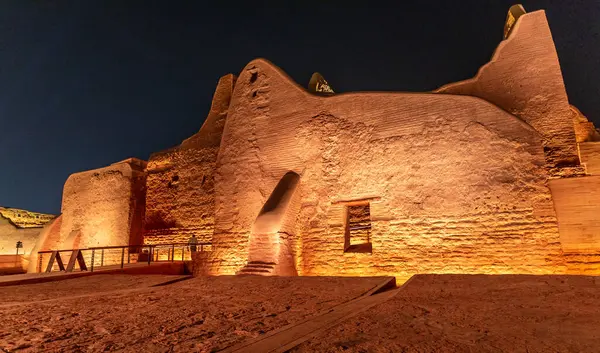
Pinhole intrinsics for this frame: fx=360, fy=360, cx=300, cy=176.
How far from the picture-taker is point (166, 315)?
333 cm

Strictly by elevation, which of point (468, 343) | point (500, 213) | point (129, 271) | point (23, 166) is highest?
point (23, 166)

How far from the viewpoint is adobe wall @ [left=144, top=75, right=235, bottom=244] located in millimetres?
14695

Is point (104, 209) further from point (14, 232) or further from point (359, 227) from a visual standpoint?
point (359, 227)

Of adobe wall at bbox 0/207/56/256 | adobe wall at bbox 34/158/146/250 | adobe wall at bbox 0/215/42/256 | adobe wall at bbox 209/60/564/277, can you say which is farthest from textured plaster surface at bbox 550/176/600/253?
adobe wall at bbox 0/215/42/256

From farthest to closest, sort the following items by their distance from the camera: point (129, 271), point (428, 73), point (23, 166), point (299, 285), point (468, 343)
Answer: point (23, 166) < point (428, 73) < point (129, 271) < point (299, 285) < point (468, 343)

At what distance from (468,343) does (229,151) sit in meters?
9.56

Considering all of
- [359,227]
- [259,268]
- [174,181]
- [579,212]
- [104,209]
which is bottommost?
[259,268]

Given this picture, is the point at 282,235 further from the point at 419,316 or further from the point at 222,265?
the point at 419,316

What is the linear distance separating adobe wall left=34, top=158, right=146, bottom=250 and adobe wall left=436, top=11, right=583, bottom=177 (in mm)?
13713

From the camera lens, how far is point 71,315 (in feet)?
11.3

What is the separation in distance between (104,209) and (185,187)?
3.99m

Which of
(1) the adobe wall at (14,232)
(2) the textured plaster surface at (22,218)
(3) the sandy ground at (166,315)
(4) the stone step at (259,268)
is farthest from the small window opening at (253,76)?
(2) the textured plaster surface at (22,218)

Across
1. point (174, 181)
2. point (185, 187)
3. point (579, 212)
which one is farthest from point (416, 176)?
point (174, 181)

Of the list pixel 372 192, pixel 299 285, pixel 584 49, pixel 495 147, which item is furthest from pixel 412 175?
pixel 584 49
